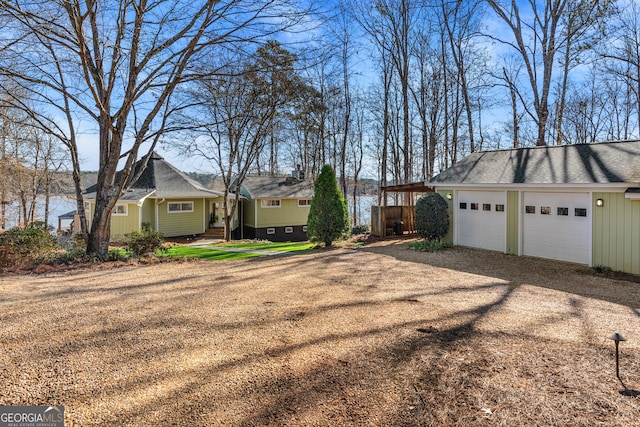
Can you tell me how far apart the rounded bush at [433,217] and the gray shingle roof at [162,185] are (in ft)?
41.6

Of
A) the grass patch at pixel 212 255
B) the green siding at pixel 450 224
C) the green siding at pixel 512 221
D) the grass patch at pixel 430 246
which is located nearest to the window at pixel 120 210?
the grass patch at pixel 212 255

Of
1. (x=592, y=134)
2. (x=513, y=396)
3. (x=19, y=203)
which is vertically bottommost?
(x=513, y=396)

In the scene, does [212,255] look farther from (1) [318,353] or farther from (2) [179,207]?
(1) [318,353]

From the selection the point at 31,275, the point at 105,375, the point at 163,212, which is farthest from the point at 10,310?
the point at 163,212

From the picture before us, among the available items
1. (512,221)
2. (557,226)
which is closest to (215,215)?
(512,221)

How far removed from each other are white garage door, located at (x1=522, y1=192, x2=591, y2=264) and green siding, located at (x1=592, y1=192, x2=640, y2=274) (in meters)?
0.20

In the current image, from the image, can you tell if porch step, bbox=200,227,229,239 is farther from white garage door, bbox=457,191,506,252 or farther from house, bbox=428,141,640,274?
white garage door, bbox=457,191,506,252

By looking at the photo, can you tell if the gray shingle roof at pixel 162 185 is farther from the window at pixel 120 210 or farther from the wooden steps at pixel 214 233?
the wooden steps at pixel 214 233

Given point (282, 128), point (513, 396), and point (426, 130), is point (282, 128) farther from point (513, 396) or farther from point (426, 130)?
point (513, 396)

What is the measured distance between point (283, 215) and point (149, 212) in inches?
308

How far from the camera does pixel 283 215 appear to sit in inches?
874

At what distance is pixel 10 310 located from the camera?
4504 millimetres

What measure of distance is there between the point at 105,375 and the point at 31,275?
604 cm

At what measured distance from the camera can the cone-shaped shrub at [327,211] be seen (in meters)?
12.5
